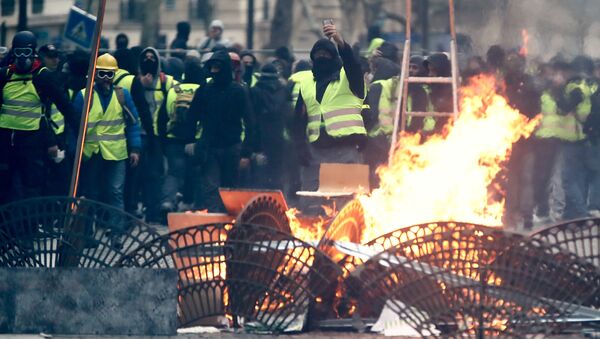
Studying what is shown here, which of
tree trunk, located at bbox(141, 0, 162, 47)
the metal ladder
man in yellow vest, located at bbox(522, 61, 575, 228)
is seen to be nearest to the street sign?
man in yellow vest, located at bbox(522, 61, 575, 228)

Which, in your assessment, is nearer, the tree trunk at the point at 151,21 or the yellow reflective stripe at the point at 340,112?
the yellow reflective stripe at the point at 340,112

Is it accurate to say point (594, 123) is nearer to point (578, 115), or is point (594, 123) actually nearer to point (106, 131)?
point (578, 115)

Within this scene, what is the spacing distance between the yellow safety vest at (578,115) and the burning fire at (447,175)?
312 centimetres

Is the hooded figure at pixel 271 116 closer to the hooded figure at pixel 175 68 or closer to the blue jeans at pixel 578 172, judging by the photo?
the hooded figure at pixel 175 68

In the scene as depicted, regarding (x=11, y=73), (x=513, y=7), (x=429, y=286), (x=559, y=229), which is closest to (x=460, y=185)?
(x=559, y=229)

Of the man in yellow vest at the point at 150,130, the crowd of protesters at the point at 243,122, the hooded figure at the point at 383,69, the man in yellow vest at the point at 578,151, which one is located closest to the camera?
the crowd of protesters at the point at 243,122

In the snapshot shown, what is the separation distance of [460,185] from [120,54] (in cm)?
647

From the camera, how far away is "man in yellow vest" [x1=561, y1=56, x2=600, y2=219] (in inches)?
661

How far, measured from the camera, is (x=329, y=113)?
1279 cm

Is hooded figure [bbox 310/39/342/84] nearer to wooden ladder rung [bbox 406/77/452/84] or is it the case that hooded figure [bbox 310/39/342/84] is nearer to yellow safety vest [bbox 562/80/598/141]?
wooden ladder rung [bbox 406/77/452/84]

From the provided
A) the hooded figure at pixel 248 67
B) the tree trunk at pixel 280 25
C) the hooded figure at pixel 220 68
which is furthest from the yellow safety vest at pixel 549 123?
the tree trunk at pixel 280 25

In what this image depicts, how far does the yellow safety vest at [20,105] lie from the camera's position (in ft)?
44.7

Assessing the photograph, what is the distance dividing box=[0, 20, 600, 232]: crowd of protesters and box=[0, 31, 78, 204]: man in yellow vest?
0.01 m

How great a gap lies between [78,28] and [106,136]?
5589 mm
